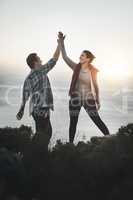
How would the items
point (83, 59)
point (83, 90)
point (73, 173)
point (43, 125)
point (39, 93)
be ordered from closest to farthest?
1. point (73, 173)
2. point (43, 125)
3. point (39, 93)
4. point (83, 90)
5. point (83, 59)

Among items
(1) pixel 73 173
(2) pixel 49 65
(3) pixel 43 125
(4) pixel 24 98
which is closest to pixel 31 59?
(2) pixel 49 65

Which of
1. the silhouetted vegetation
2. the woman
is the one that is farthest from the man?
the silhouetted vegetation

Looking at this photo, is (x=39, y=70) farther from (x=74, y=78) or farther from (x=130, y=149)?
(x=130, y=149)

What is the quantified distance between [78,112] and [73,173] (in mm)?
4071

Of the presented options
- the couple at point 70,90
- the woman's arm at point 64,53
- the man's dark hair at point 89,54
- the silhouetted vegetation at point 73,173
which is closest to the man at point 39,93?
the couple at point 70,90

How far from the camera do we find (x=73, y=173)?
32.1ft

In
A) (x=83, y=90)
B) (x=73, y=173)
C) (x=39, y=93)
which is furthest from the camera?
(x=83, y=90)

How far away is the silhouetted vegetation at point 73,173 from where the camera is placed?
363 inches

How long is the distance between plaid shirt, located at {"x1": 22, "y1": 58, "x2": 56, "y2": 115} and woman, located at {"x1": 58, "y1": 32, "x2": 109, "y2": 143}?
587 millimetres

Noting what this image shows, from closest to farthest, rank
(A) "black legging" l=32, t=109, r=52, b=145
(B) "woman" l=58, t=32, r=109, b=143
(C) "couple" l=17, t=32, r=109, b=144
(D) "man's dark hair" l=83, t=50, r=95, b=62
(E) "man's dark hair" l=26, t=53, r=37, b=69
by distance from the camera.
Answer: (A) "black legging" l=32, t=109, r=52, b=145 → (C) "couple" l=17, t=32, r=109, b=144 → (E) "man's dark hair" l=26, t=53, r=37, b=69 → (B) "woman" l=58, t=32, r=109, b=143 → (D) "man's dark hair" l=83, t=50, r=95, b=62

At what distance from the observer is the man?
13312mm

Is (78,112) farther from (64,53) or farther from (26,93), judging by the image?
(64,53)

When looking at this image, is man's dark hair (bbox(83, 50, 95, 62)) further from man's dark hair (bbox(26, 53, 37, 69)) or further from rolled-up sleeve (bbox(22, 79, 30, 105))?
rolled-up sleeve (bbox(22, 79, 30, 105))

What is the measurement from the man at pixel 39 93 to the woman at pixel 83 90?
1.85 feet
